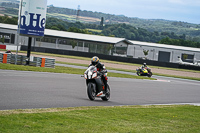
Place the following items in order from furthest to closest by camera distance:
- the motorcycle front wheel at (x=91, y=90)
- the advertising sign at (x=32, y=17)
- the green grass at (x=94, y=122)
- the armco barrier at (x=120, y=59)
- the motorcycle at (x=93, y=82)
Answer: the armco barrier at (x=120, y=59), the advertising sign at (x=32, y=17), the motorcycle front wheel at (x=91, y=90), the motorcycle at (x=93, y=82), the green grass at (x=94, y=122)

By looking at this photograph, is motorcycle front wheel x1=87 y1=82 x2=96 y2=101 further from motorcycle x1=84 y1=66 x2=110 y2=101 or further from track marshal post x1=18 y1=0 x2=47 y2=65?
track marshal post x1=18 y1=0 x2=47 y2=65

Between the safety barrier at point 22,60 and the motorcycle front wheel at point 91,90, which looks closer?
the motorcycle front wheel at point 91,90

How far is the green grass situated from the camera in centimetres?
675

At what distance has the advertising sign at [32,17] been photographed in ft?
90.5

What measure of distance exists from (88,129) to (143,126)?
1590 millimetres

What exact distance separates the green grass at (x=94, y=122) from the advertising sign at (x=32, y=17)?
18.7m

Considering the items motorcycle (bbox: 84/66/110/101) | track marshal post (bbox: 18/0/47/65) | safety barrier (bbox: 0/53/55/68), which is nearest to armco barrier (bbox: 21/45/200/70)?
safety barrier (bbox: 0/53/55/68)

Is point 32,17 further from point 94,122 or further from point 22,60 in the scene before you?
point 94,122

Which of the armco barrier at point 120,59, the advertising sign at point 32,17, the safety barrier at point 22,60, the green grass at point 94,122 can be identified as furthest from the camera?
the armco barrier at point 120,59

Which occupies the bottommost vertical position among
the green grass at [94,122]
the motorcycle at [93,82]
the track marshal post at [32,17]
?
the green grass at [94,122]

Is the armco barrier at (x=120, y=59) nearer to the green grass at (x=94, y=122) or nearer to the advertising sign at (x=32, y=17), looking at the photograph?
the advertising sign at (x=32, y=17)

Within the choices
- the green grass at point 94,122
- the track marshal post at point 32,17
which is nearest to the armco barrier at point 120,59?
the track marshal post at point 32,17

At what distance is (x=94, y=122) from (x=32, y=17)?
69.3 feet

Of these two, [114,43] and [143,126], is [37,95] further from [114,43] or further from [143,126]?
[114,43]
